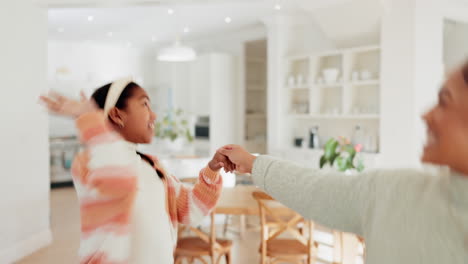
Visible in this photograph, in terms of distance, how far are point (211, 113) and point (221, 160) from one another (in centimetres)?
626

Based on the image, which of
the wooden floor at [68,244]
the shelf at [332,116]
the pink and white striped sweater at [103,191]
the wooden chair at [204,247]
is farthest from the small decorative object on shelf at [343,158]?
the pink and white striped sweater at [103,191]

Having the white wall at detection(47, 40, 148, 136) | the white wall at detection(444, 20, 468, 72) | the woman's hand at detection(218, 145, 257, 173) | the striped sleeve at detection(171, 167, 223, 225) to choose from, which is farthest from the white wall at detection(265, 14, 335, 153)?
the woman's hand at detection(218, 145, 257, 173)

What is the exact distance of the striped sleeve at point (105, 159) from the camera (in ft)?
3.79

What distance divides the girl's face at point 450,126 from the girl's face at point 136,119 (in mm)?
931

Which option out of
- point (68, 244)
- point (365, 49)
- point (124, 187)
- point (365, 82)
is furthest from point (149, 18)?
point (124, 187)

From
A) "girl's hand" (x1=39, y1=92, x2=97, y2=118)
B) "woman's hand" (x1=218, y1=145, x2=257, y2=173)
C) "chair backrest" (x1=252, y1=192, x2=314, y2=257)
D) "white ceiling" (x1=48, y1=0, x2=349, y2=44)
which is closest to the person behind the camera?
"woman's hand" (x1=218, y1=145, x2=257, y2=173)

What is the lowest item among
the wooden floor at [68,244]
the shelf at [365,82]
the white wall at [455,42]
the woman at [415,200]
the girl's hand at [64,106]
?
the wooden floor at [68,244]

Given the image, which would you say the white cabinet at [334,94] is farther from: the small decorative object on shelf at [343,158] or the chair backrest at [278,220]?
the chair backrest at [278,220]

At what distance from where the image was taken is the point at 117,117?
4.42ft

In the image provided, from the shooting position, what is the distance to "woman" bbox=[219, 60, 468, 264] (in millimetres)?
650

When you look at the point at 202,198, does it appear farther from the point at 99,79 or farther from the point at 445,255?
the point at 99,79

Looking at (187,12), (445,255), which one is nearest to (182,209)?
(445,255)

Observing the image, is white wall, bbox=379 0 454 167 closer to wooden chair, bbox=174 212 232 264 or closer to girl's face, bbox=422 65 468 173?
wooden chair, bbox=174 212 232 264

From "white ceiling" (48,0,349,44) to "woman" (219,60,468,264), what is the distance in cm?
385
